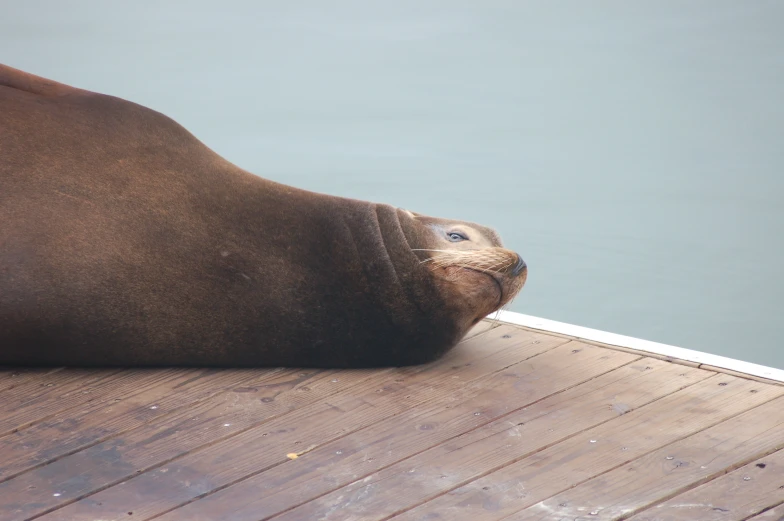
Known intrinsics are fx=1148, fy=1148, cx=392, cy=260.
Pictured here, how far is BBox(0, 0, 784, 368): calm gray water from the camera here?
287 inches

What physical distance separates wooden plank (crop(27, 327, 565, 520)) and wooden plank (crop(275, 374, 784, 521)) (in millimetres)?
259

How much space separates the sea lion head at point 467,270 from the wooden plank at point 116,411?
22.5 inches

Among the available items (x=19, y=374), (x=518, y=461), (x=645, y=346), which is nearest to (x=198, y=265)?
(x=19, y=374)

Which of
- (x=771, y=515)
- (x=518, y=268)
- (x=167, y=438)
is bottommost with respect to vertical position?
(x=771, y=515)

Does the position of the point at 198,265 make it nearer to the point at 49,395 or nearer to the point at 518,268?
the point at 49,395

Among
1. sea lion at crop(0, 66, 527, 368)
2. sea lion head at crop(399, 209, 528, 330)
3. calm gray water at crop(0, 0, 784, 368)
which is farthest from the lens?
calm gray water at crop(0, 0, 784, 368)

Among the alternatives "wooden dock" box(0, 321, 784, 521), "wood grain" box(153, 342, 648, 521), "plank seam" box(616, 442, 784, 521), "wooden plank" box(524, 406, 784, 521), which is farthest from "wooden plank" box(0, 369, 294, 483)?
"plank seam" box(616, 442, 784, 521)

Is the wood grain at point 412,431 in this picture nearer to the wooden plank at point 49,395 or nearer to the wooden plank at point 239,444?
the wooden plank at point 239,444

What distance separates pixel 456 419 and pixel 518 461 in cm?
30

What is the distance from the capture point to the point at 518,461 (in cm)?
282

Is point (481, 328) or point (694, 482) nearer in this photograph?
Answer: point (694, 482)

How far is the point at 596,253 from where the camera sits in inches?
299

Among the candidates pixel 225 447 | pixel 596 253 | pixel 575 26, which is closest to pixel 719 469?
pixel 225 447

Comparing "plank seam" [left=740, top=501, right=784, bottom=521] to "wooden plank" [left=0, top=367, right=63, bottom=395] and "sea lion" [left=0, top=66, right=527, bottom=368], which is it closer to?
"sea lion" [left=0, top=66, right=527, bottom=368]
